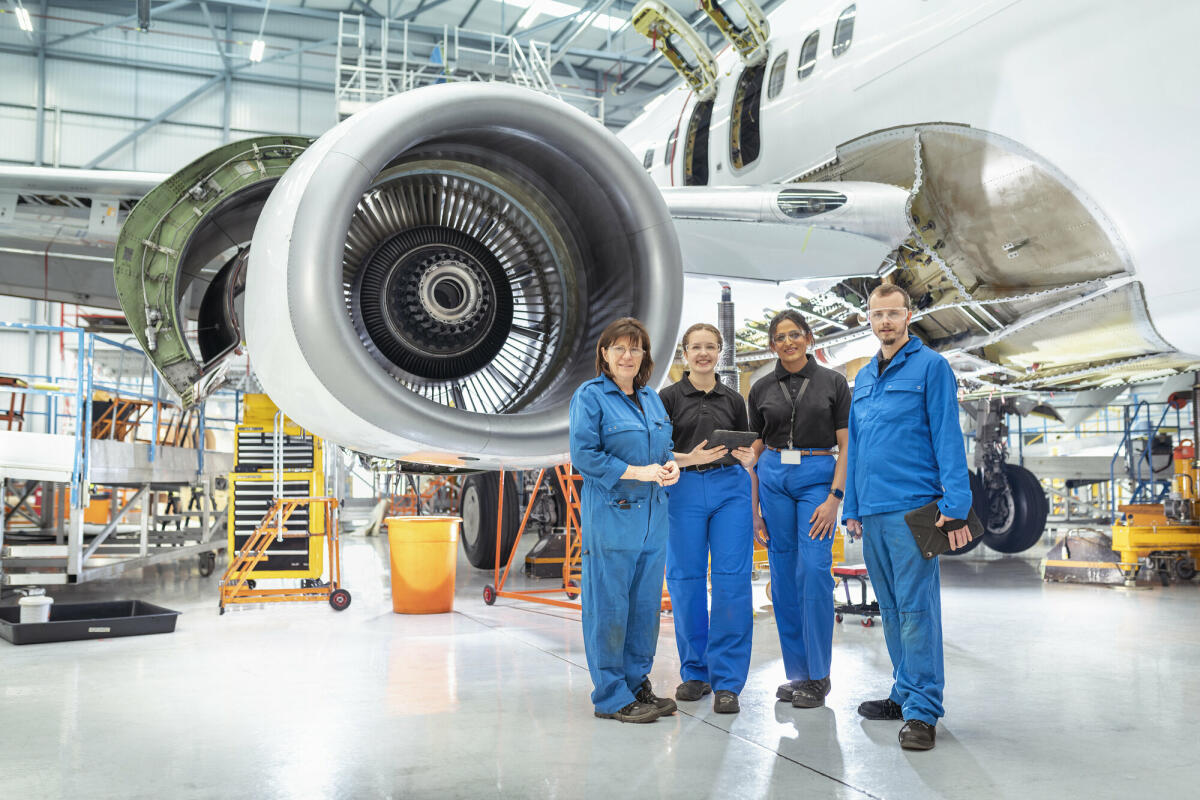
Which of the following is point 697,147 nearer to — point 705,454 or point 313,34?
point 705,454

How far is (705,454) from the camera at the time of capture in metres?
3.18

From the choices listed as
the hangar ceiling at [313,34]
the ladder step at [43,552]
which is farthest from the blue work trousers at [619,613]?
the hangar ceiling at [313,34]

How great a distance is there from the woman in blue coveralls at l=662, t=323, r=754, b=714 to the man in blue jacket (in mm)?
440

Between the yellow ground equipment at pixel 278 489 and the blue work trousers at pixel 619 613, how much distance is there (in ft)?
11.9

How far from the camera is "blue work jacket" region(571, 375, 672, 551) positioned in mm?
2980

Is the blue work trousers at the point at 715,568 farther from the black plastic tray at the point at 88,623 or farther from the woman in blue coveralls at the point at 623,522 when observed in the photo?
the black plastic tray at the point at 88,623

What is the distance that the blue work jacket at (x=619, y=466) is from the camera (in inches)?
117

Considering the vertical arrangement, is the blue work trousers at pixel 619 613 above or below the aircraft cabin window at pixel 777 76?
below

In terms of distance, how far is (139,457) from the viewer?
7.65m

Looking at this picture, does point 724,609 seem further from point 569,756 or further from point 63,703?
point 63,703

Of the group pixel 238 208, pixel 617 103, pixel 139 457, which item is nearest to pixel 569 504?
pixel 139 457

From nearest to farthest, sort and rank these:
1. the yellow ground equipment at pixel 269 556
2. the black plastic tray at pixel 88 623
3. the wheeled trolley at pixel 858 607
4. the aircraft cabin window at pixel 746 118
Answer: the black plastic tray at pixel 88 623, the aircraft cabin window at pixel 746 118, the wheeled trolley at pixel 858 607, the yellow ground equipment at pixel 269 556

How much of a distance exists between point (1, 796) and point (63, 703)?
1.18m

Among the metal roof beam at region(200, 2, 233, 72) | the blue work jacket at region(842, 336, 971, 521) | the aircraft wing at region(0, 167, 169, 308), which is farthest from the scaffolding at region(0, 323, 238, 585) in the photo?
the metal roof beam at region(200, 2, 233, 72)
